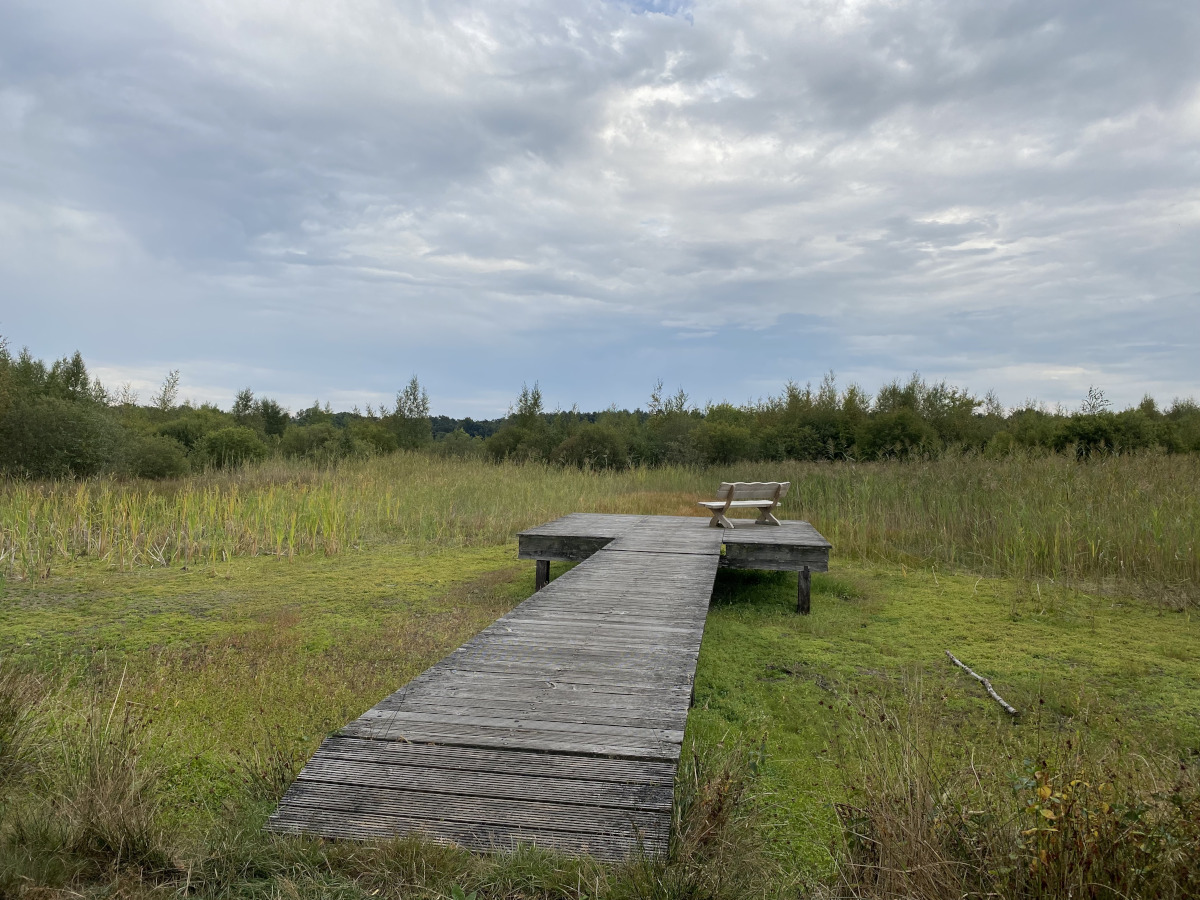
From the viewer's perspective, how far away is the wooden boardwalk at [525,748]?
213 cm

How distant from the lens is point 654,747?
251cm

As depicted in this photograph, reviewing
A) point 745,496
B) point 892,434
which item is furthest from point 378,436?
point 745,496

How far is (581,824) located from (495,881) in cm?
30

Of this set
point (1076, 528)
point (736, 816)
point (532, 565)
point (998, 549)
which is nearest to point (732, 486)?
point (532, 565)

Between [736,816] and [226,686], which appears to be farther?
[226,686]

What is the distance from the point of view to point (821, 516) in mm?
11273

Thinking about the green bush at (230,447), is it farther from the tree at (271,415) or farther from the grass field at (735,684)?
the tree at (271,415)

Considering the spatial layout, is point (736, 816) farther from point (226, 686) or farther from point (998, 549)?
point (998, 549)

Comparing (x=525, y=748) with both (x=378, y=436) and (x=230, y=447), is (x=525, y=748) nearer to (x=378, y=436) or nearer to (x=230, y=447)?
(x=230, y=447)

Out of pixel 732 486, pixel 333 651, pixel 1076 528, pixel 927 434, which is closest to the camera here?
pixel 333 651

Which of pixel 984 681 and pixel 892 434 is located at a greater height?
pixel 892 434

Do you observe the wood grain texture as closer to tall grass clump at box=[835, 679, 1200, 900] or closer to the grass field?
the grass field

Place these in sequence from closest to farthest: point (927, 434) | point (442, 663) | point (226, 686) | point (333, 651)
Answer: point (442, 663) → point (226, 686) → point (333, 651) → point (927, 434)

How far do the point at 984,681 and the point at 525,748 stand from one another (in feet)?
11.1
